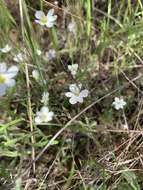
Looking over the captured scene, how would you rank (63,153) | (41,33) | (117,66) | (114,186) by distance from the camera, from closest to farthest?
(114,186), (63,153), (117,66), (41,33)

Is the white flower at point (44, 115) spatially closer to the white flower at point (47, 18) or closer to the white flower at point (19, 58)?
the white flower at point (19, 58)

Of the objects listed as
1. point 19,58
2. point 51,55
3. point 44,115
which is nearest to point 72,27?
point 51,55

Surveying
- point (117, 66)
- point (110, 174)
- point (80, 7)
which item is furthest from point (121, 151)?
point (80, 7)

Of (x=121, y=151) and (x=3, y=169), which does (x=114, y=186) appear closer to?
(x=121, y=151)

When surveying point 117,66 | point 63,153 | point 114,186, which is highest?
point 117,66

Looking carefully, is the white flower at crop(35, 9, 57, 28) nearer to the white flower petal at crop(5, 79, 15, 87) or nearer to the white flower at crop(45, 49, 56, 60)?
the white flower at crop(45, 49, 56, 60)

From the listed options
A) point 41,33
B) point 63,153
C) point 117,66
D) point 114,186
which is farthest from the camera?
point 41,33
